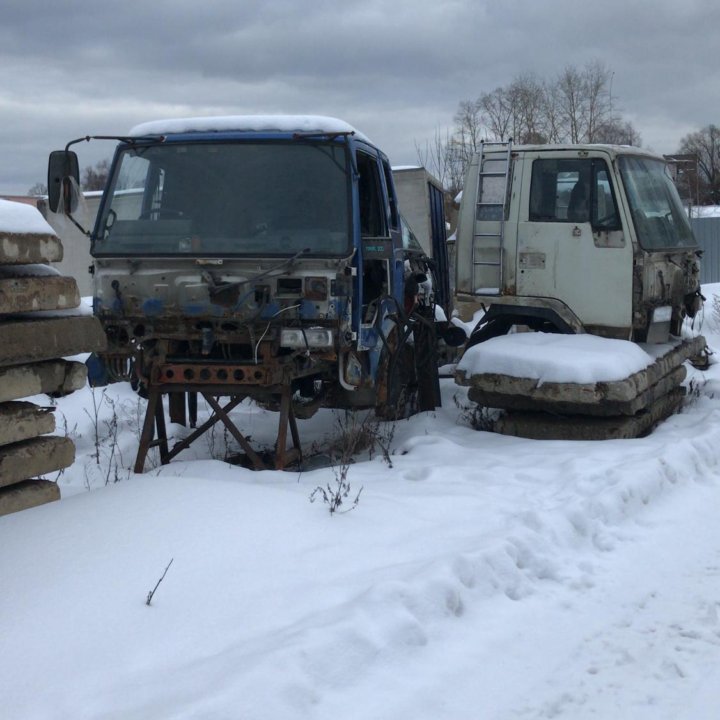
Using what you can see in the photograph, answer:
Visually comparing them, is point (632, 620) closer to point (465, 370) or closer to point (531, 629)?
point (531, 629)

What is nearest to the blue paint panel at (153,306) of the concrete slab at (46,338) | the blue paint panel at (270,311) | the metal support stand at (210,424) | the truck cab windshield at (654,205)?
the metal support stand at (210,424)

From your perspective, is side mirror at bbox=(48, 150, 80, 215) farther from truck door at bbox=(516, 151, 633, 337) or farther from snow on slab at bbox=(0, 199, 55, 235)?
truck door at bbox=(516, 151, 633, 337)

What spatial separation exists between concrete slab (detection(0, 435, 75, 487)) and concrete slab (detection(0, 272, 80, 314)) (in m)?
0.74

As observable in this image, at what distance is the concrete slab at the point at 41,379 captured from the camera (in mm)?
5238

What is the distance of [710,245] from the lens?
84.0 ft

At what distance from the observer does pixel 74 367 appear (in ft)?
18.8

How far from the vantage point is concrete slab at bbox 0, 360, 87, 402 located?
5.24m

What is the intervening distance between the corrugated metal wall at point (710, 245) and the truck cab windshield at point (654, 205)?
16510mm

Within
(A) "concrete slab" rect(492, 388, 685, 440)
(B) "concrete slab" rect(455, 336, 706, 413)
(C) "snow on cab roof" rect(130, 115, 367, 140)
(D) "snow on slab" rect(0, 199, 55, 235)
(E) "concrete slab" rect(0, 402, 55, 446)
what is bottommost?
(A) "concrete slab" rect(492, 388, 685, 440)

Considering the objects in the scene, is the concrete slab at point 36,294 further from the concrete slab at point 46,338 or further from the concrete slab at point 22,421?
the concrete slab at point 22,421

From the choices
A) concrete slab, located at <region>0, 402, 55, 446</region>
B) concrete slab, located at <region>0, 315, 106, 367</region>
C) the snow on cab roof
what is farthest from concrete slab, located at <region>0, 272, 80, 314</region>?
the snow on cab roof

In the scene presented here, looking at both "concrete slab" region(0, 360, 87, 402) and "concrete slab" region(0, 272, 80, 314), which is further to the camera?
"concrete slab" region(0, 360, 87, 402)

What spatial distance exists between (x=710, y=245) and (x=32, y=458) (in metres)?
23.2

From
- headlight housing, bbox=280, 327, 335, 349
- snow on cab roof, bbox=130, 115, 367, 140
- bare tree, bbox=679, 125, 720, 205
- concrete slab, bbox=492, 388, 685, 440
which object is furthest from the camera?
bare tree, bbox=679, 125, 720, 205
